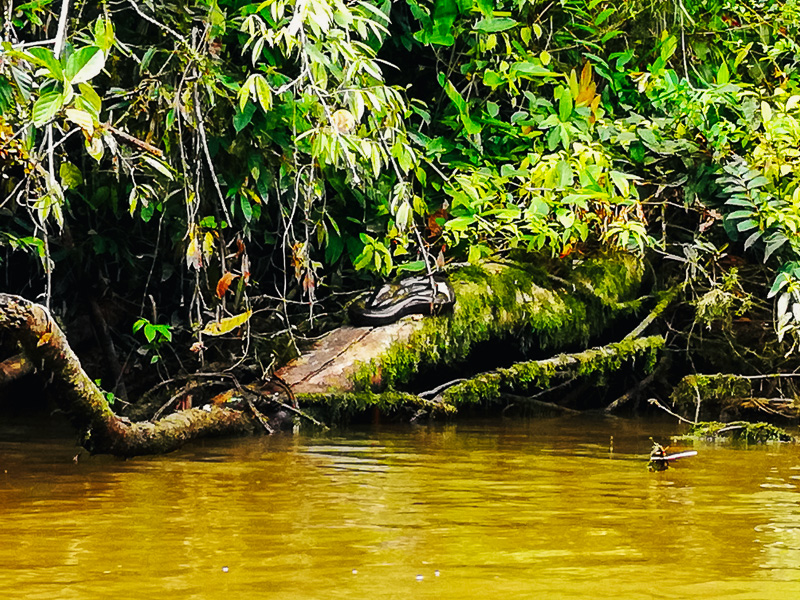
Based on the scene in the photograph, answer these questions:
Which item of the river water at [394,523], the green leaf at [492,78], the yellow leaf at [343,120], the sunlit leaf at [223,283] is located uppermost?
the green leaf at [492,78]

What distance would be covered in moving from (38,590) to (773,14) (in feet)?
20.4

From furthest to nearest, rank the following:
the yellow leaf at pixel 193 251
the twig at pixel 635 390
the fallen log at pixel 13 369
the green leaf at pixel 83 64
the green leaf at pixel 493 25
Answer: the twig at pixel 635 390, the green leaf at pixel 493 25, the fallen log at pixel 13 369, the yellow leaf at pixel 193 251, the green leaf at pixel 83 64

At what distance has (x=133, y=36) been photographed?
212 inches

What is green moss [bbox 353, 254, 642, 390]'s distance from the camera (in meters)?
5.80

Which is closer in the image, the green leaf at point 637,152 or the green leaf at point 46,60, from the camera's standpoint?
the green leaf at point 46,60

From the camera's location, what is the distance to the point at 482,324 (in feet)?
19.8

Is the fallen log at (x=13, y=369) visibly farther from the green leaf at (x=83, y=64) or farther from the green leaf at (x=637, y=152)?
the green leaf at (x=637, y=152)

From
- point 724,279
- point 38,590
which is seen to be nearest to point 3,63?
point 38,590

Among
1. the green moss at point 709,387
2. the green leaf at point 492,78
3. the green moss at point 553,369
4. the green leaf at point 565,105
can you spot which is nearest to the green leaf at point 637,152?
the green leaf at point 565,105

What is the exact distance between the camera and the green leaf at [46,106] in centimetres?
294

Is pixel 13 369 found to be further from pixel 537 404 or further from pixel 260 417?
pixel 537 404

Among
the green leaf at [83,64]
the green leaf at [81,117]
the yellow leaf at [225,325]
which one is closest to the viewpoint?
the green leaf at [83,64]

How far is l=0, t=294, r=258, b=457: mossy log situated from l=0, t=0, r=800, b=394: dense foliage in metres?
0.46

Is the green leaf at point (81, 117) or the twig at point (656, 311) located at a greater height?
the green leaf at point (81, 117)
